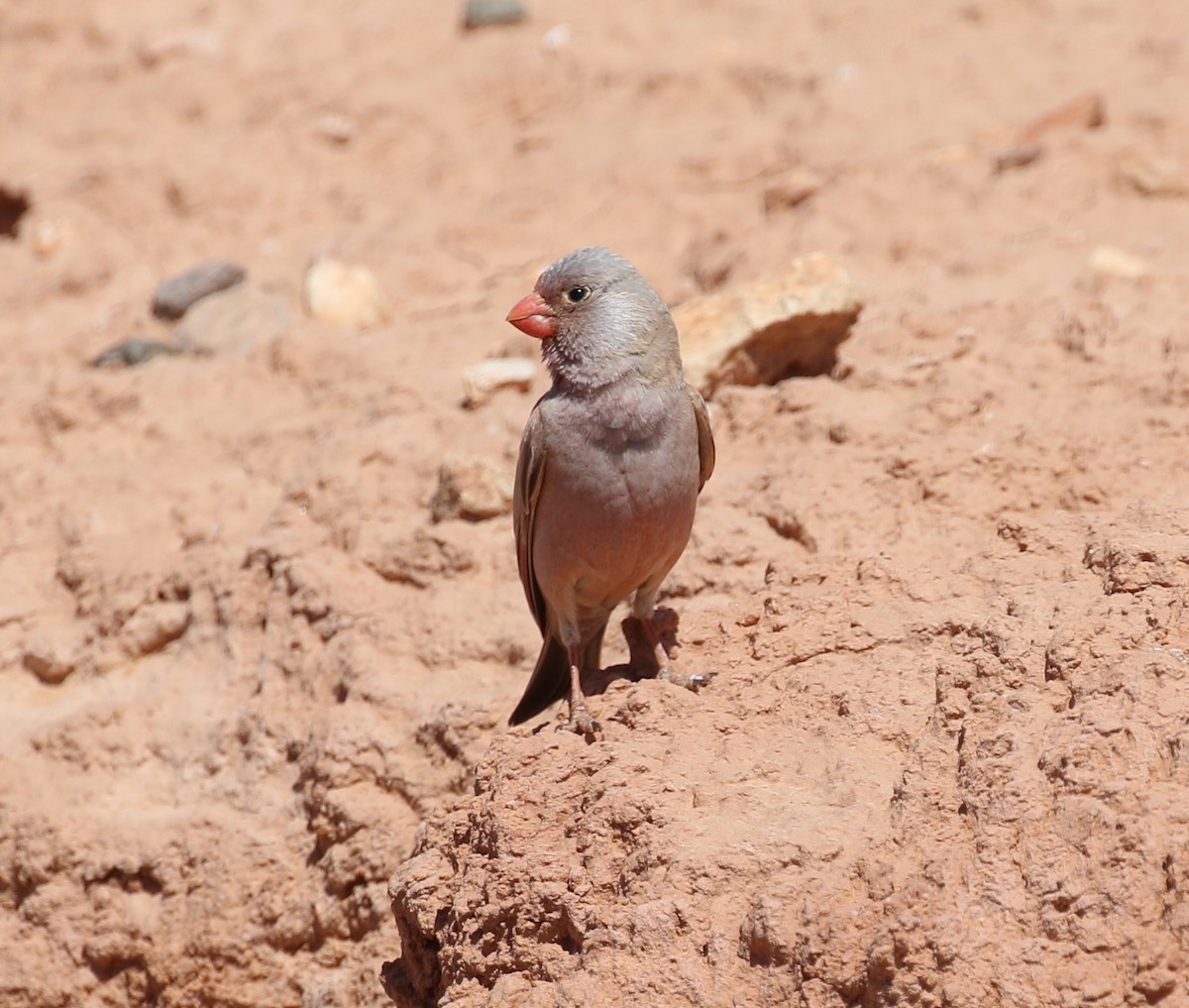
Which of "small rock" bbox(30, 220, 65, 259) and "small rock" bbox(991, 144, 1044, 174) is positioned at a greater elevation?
"small rock" bbox(991, 144, 1044, 174)

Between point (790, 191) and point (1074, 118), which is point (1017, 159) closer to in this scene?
point (1074, 118)

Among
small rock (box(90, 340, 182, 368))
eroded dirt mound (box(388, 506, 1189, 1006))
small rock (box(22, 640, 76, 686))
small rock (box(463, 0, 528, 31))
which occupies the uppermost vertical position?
small rock (box(463, 0, 528, 31))

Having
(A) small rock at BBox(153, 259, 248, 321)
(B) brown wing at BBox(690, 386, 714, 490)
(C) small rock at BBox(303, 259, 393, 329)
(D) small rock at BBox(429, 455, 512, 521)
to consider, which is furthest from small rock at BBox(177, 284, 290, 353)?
(B) brown wing at BBox(690, 386, 714, 490)

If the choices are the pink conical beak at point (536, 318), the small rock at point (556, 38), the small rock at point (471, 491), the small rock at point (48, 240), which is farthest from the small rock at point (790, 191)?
the small rock at point (48, 240)

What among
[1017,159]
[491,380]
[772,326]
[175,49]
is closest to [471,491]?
[491,380]

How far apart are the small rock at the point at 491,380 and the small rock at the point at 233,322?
4.90ft

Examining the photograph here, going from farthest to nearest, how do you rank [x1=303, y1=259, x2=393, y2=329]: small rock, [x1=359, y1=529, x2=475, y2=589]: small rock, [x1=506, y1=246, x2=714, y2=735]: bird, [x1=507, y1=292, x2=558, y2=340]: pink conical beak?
[x1=303, y1=259, x2=393, y2=329]: small rock
[x1=359, y1=529, x2=475, y2=589]: small rock
[x1=507, y1=292, x2=558, y2=340]: pink conical beak
[x1=506, y1=246, x2=714, y2=735]: bird

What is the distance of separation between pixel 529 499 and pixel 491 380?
1.66 metres

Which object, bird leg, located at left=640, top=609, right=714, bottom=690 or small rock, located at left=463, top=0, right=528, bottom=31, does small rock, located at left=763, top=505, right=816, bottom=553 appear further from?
small rock, located at left=463, top=0, right=528, bottom=31

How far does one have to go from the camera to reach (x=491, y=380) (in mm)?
6355

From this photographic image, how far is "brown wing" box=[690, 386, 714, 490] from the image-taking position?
4.84 metres

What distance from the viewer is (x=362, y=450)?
6113 mm

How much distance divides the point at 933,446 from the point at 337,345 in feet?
10.2

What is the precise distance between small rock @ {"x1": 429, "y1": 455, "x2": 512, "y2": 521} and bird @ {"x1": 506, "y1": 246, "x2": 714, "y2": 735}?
28.8 inches
